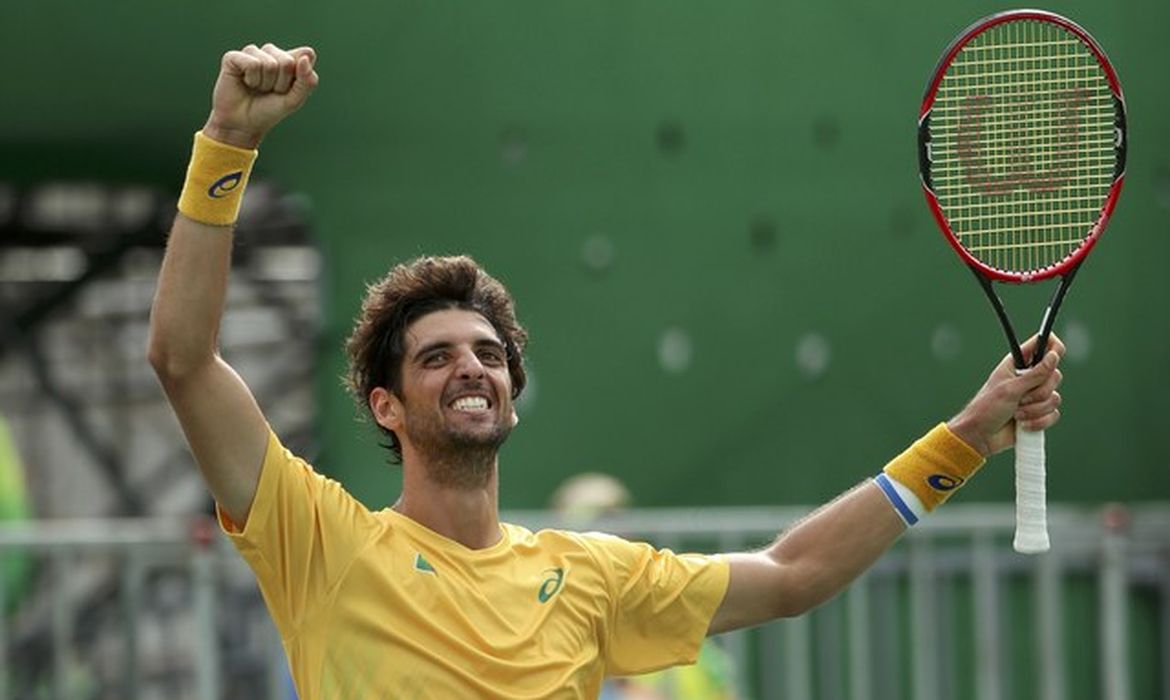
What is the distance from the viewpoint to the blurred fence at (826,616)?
25.6 feet

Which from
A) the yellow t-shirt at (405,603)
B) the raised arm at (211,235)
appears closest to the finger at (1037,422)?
the yellow t-shirt at (405,603)

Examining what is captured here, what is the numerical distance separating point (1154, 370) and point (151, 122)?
3353 millimetres

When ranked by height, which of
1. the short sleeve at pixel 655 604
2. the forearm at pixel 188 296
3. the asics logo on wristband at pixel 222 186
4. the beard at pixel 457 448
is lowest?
the short sleeve at pixel 655 604

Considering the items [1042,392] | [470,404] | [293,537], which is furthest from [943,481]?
[293,537]

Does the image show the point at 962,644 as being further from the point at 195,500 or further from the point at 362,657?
the point at 362,657

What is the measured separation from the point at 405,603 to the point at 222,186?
0.82 meters

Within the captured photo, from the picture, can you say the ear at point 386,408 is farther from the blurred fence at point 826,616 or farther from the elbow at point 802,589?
the blurred fence at point 826,616

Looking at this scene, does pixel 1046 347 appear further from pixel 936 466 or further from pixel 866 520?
pixel 866 520

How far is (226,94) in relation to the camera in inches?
178

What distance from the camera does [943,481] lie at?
5.13 m

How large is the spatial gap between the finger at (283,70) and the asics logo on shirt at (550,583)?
1085mm

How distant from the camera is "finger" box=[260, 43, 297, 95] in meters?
4.48

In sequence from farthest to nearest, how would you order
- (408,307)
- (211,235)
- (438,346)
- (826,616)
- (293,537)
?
(826,616), (408,307), (438,346), (293,537), (211,235)

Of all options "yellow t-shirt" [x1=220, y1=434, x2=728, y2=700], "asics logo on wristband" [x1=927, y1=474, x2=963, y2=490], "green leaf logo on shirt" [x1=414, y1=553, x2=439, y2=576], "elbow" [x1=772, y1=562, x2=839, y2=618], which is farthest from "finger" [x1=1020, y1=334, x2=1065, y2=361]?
"green leaf logo on shirt" [x1=414, y1=553, x2=439, y2=576]
